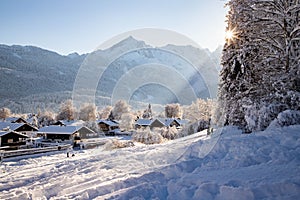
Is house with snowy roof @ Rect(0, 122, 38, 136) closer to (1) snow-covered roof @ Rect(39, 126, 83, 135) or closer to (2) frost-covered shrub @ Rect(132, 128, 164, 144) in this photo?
(1) snow-covered roof @ Rect(39, 126, 83, 135)

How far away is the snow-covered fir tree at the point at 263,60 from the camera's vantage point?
36.8 ft

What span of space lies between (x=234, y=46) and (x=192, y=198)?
458 inches

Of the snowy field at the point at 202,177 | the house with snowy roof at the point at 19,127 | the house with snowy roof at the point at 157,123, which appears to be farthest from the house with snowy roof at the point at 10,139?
the house with snowy roof at the point at 157,123

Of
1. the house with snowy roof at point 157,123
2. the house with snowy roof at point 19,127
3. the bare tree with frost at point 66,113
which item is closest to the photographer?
the house with snowy roof at point 19,127

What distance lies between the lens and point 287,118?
1001cm

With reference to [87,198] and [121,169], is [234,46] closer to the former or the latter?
[121,169]

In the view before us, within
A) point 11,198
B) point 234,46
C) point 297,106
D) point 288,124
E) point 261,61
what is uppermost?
point 234,46

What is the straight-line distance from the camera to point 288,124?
9945 millimetres

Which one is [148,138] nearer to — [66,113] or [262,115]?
[262,115]

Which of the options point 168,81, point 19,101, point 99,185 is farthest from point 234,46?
point 19,101

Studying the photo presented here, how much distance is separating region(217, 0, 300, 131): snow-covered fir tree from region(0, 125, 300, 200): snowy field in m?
2.57

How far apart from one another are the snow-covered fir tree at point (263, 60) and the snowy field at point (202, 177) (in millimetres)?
2573

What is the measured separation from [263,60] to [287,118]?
11.2 feet

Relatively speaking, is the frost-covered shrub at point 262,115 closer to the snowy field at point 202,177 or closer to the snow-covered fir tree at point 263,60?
the snow-covered fir tree at point 263,60
